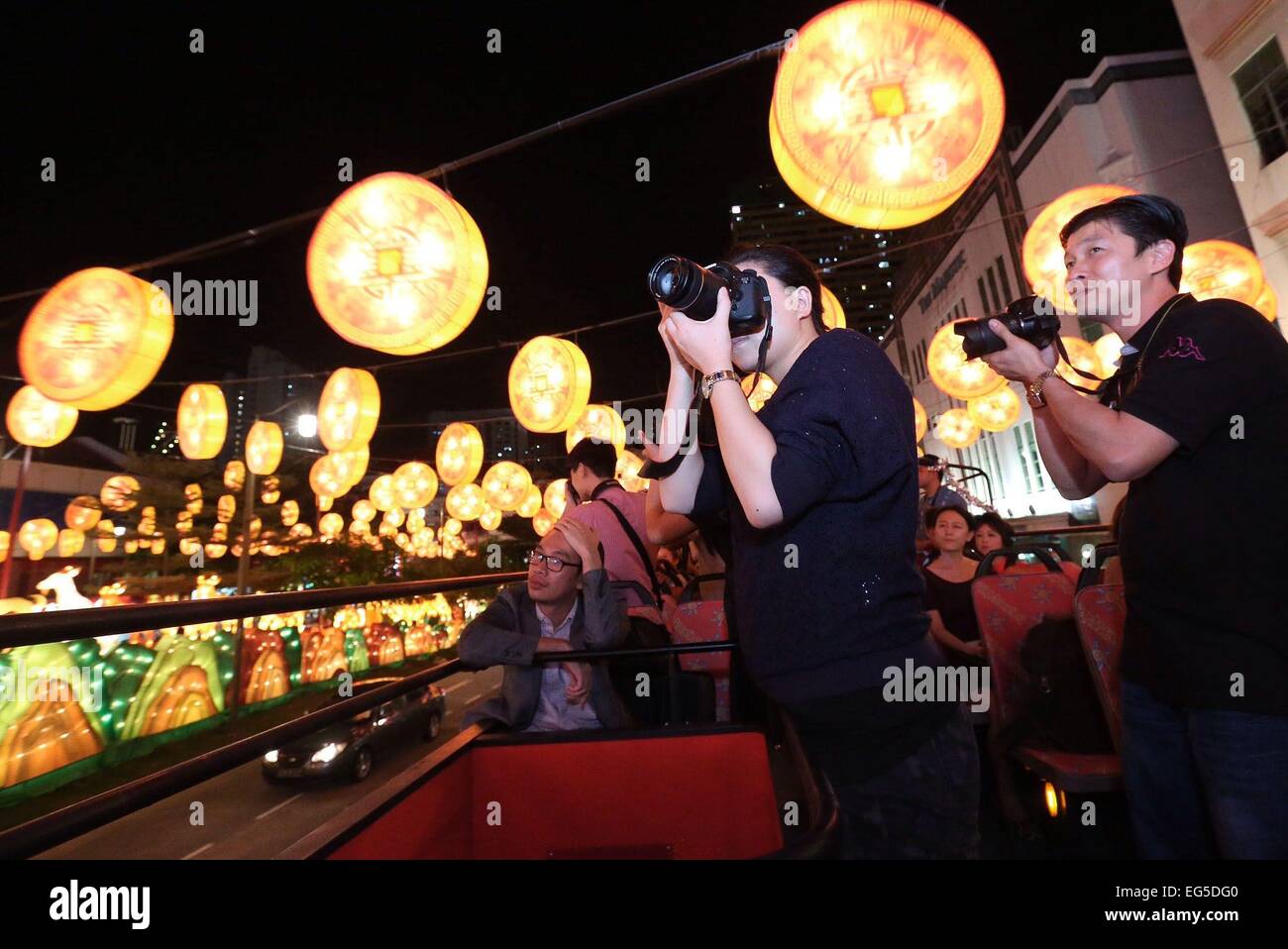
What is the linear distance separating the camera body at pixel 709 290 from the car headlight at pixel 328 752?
8.72 m

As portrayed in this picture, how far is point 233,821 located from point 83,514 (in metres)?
11.2

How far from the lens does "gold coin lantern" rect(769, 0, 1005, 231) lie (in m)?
2.15

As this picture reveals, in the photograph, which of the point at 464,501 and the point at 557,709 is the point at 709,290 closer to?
the point at 557,709

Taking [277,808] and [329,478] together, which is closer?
[277,808]

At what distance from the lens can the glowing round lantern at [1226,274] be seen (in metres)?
4.47

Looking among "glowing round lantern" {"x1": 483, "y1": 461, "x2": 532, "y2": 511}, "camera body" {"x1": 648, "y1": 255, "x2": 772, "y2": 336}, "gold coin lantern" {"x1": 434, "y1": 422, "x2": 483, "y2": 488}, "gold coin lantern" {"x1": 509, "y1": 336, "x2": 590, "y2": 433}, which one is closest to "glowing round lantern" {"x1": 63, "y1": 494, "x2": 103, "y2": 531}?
"glowing round lantern" {"x1": 483, "y1": 461, "x2": 532, "y2": 511}

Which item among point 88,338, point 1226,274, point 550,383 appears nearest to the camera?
point 88,338

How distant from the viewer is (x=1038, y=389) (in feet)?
4.61

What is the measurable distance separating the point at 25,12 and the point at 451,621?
1841 cm

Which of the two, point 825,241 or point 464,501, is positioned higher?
point 825,241

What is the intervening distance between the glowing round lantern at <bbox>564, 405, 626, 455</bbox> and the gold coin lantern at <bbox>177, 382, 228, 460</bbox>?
379cm

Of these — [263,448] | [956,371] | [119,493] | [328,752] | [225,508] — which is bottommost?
[328,752]

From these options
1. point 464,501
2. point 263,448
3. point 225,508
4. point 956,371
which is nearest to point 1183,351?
point 956,371
